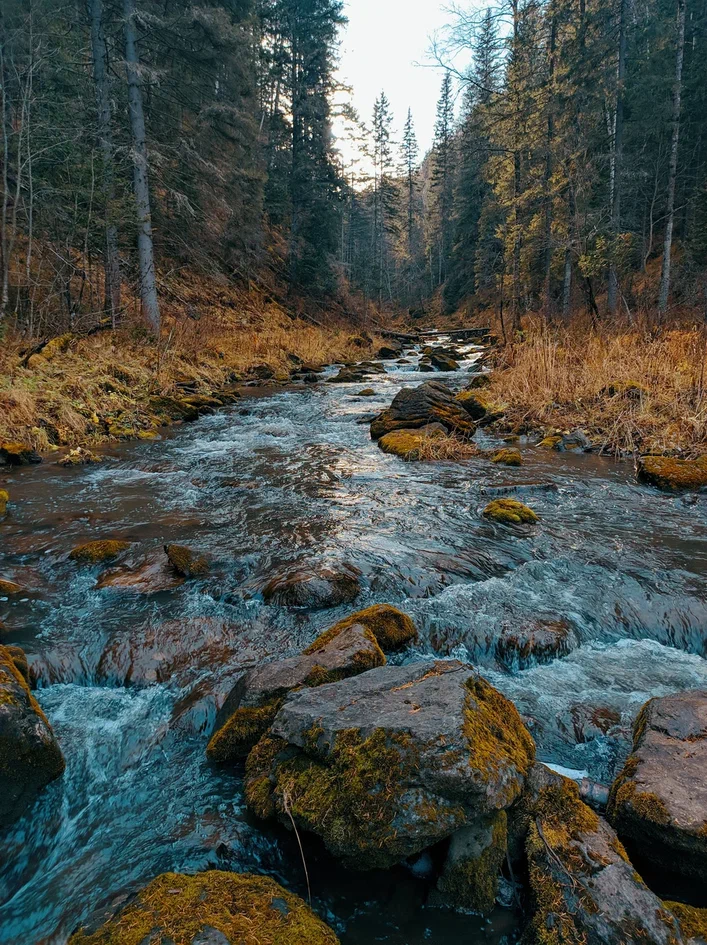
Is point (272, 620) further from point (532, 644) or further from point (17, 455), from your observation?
point (17, 455)

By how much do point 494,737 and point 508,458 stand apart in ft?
20.6

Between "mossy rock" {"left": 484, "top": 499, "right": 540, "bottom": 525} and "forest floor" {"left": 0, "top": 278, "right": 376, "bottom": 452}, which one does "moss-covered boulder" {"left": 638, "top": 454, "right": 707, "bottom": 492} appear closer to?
"mossy rock" {"left": 484, "top": 499, "right": 540, "bottom": 525}

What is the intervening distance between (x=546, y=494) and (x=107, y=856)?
230 inches

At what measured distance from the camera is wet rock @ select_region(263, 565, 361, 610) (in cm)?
429

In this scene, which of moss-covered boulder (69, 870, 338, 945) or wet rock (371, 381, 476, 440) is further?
wet rock (371, 381, 476, 440)

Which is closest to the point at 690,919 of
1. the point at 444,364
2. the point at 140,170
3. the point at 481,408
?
the point at 481,408

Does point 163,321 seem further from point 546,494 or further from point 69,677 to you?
point 69,677

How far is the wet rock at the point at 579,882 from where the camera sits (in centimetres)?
173

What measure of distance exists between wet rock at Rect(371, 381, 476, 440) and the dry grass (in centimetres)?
110

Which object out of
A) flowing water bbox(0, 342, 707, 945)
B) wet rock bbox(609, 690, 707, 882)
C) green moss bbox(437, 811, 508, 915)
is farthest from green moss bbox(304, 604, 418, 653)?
green moss bbox(437, 811, 508, 915)

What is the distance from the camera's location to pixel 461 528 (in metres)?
5.72

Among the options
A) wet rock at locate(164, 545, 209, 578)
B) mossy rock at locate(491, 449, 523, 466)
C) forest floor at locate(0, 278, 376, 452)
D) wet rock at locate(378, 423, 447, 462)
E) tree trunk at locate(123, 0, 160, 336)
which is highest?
tree trunk at locate(123, 0, 160, 336)

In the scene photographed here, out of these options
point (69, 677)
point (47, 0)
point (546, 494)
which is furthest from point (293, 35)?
point (69, 677)

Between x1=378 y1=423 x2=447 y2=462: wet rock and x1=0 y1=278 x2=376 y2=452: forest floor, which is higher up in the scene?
x1=0 y1=278 x2=376 y2=452: forest floor
